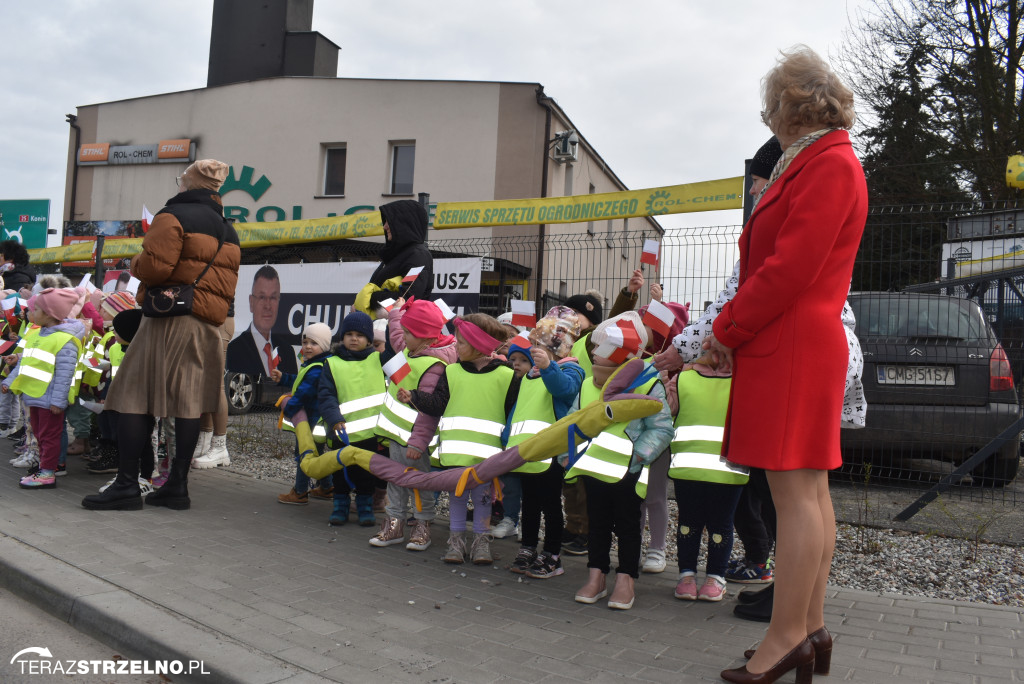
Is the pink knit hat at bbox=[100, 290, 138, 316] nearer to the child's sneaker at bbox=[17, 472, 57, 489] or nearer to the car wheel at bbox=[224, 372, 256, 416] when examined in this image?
the child's sneaker at bbox=[17, 472, 57, 489]

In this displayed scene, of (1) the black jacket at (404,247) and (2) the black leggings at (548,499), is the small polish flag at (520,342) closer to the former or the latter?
(2) the black leggings at (548,499)

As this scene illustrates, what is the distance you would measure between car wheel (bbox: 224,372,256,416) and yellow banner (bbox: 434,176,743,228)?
14.4ft

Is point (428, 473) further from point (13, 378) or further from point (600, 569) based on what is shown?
point (13, 378)

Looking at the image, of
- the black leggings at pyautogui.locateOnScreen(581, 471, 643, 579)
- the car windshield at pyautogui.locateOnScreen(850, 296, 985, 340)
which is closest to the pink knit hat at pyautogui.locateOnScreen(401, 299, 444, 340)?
the black leggings at pyautogui.locateOnScreen(581, 471, 643, 579)

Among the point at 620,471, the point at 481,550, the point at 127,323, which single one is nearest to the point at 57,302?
the point at 127,323

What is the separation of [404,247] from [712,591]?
11.2 feet

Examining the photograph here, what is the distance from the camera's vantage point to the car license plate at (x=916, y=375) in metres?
6.13

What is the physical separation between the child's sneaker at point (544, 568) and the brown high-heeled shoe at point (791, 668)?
63.4 inches

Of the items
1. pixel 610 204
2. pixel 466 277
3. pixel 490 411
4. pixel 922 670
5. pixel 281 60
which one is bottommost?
pixel 922 670

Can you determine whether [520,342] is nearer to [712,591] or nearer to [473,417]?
[473,417]

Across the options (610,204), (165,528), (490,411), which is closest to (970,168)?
(610,204)

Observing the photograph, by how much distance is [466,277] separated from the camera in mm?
7332

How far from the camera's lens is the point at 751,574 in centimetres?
442

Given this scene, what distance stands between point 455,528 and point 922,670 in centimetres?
244
